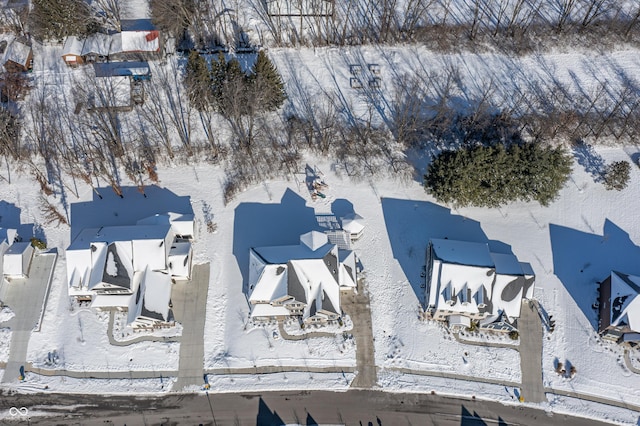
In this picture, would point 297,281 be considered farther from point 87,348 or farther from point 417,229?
point 87,348

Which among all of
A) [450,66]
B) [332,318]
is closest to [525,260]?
[332,318]

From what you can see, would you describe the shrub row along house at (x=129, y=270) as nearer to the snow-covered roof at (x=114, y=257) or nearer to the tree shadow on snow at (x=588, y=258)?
the snow-covered roof at (x=114, y=257)

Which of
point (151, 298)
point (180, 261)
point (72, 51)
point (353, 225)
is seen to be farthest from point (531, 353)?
point (72, 51)

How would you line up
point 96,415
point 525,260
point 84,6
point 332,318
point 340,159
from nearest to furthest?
point 96,415
point 332,318
point 525,260
point 340,159
point 84,6

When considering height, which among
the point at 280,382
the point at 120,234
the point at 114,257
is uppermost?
the point at 120,234

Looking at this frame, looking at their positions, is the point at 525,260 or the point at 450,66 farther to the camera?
the point at 450,66

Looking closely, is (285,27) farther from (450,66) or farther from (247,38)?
(450,66)

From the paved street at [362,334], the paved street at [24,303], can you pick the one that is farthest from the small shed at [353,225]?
the paved street at [24,303]

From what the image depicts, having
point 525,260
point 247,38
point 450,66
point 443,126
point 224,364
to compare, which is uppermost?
point 247,38
